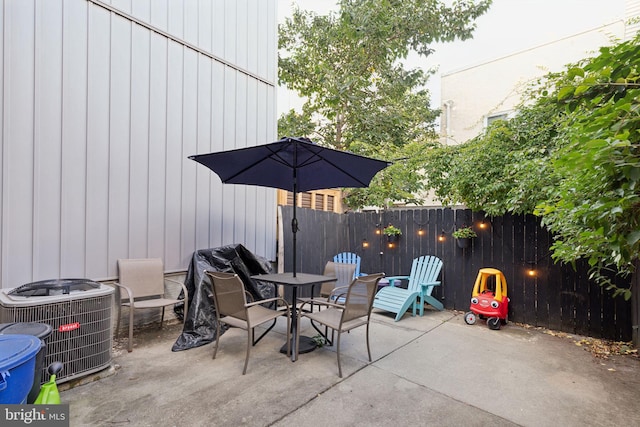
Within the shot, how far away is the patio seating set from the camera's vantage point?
8.57 feet

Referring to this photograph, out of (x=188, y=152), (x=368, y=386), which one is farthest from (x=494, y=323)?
(x=188, y=152)

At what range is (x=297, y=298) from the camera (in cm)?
366

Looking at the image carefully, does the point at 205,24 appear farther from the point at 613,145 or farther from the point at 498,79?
the point at 498,79

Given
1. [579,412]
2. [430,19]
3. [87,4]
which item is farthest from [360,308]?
[430,19]

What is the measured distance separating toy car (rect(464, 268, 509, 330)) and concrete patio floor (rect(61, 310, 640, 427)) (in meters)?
0.43

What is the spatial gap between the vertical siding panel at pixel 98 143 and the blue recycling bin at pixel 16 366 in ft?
6.07

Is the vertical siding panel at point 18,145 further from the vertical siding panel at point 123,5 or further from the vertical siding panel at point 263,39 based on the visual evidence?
the vertical siding panel at point 263,39

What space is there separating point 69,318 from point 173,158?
7.14 feet

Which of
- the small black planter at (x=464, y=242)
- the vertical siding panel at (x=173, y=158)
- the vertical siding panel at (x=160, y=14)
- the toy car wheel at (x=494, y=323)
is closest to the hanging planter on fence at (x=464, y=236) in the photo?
the small black planter at (x=464, y=242)

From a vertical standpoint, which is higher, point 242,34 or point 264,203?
point 242,34

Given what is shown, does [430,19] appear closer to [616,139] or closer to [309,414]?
[616,139]

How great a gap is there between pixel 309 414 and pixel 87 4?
14.2ft

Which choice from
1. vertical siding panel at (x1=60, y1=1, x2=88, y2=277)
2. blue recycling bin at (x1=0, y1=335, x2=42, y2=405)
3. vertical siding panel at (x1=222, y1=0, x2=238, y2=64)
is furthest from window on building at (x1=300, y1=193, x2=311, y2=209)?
blue recycling bin at (x1=0, y1=335, x2=42, y2=405)

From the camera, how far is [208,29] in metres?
4.32
